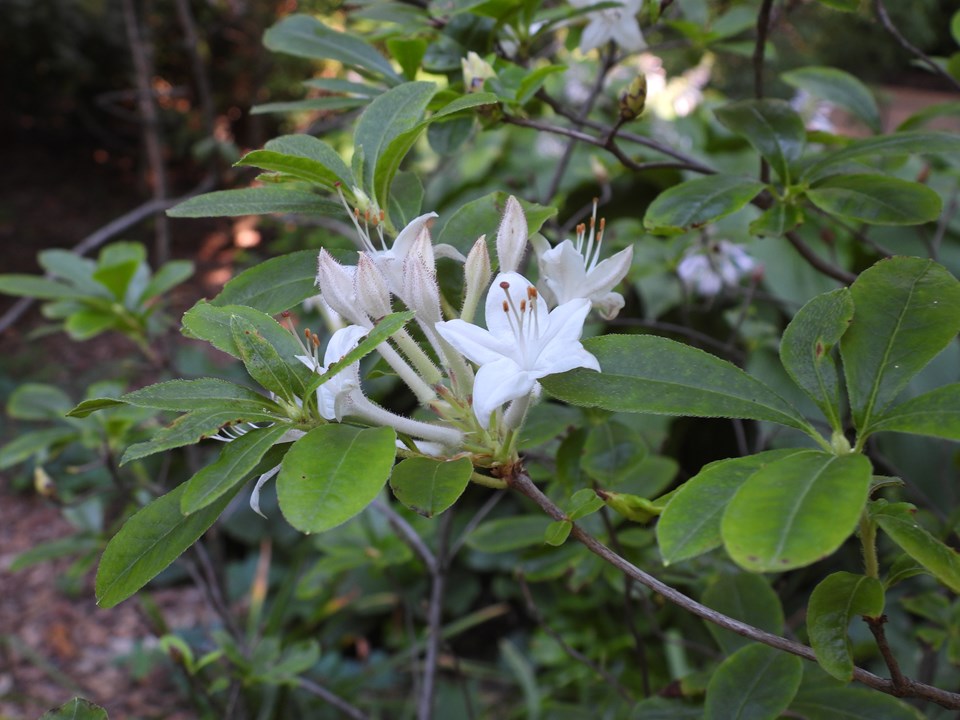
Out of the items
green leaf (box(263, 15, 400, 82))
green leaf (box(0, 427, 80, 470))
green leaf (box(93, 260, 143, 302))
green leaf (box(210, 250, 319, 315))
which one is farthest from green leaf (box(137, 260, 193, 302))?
green leaf (box(210, 250, 319, 315))

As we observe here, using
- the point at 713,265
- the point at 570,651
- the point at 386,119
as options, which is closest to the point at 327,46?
the point at 386,119

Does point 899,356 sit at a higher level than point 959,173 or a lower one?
higher

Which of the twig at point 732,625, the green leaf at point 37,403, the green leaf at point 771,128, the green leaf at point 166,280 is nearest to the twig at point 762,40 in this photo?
the green leaf at point 771,128

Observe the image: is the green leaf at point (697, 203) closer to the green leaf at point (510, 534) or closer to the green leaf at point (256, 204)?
the green leaf at point (256, 204)

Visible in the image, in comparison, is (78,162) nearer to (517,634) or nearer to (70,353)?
(70,353)

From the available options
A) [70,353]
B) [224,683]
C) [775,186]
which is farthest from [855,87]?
[70,353]

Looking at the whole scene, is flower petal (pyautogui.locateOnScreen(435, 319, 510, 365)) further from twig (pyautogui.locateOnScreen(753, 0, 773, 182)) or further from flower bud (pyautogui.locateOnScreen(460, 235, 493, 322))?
twig (pyautogui.locateOnScreen(753, 0, 773, 182))

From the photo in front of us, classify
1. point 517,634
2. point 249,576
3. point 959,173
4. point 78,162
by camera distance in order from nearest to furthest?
point 959,173 → point 517,634 → point 249,576 → point 78,162
